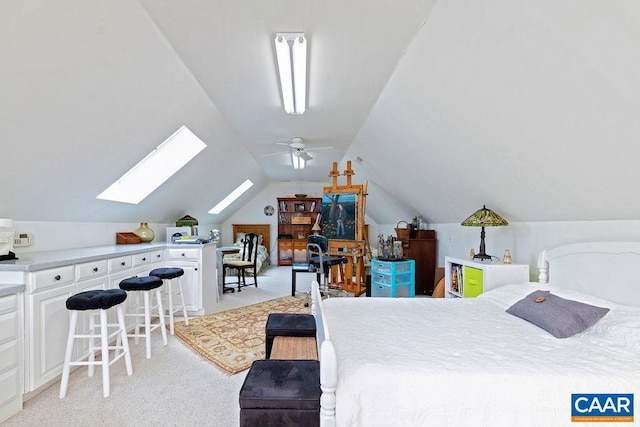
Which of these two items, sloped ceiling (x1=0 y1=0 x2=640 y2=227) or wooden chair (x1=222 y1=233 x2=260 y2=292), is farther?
wooden chair (x1=222 y1=233 x2=260 y2=292)

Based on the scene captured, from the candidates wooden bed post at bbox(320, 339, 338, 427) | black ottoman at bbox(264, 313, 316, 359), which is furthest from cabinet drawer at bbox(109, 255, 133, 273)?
wooden bed post at bbox(320, 339, 338, 427)

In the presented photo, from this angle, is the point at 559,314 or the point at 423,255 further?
the point at 423,255

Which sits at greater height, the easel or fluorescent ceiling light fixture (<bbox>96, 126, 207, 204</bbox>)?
fluorescent ceiling light fixture (<bbox>96, 126, 207, 204</bbox>)

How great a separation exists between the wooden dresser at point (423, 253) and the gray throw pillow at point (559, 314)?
10.7 ft

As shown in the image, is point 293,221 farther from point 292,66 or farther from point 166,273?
point 292,66

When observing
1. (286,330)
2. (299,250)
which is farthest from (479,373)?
(299,250)

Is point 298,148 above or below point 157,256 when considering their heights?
above

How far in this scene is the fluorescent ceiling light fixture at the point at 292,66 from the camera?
2.06 m

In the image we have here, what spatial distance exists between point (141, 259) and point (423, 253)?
4271mm

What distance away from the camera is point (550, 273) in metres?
2.63

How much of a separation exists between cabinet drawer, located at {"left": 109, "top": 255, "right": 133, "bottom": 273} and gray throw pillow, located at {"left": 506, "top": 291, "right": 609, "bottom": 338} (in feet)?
11.3

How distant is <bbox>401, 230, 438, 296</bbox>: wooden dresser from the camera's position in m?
5.35

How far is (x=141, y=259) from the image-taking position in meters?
3.52

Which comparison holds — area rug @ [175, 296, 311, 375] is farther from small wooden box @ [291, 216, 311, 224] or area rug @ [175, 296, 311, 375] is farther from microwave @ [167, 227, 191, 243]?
small wooden box @ [291, 216, 311, 224]
